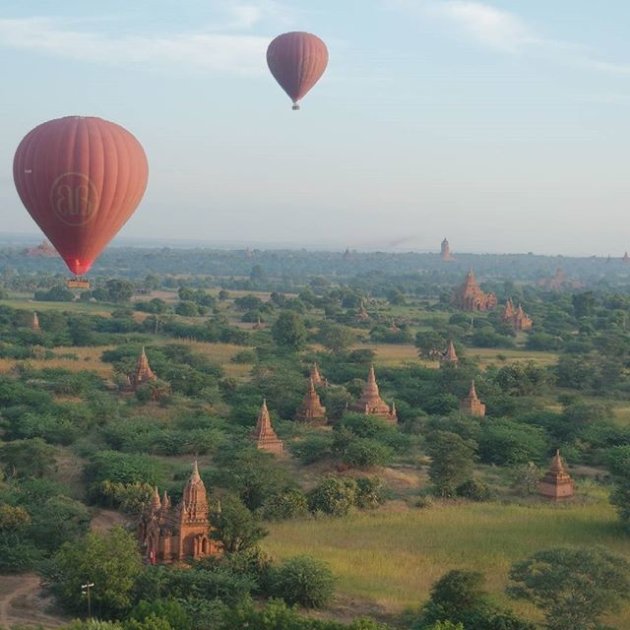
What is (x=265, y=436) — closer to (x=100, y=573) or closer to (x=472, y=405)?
(x=472, y=405)

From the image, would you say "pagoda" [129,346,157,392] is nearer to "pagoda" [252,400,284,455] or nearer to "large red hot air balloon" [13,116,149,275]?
"pagoda" [252,400,284,455]

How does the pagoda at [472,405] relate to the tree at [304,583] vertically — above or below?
above

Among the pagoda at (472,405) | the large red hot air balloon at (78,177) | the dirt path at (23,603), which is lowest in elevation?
the dirt path at (23,603)

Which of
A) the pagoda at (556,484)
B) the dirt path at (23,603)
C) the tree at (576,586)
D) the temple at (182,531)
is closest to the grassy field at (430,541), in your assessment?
the pagoda at (556,484)

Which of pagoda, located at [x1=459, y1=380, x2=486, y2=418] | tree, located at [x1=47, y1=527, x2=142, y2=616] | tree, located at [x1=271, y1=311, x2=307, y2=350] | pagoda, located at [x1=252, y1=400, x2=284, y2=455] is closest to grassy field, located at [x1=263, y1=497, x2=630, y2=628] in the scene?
tree, located at [x1=47, y1=527, x2=142, y2=616]

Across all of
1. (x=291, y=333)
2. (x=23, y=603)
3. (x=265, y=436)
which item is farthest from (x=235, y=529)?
(x=291, y=333)

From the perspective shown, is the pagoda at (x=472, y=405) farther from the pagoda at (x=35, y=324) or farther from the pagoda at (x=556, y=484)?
the pagoda at (x=35, y=324)
